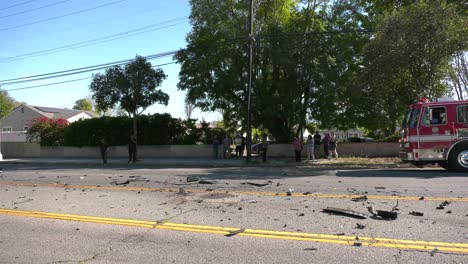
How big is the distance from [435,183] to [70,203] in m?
9.34

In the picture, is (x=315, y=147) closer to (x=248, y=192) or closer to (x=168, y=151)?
(x=168, y=151)

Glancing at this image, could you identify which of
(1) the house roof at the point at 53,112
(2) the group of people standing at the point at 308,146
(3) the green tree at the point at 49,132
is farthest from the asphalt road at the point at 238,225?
(1) the house roof at the point at 53,112

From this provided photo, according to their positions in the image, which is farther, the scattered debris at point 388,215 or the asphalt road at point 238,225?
the scattered debris at point 388,215

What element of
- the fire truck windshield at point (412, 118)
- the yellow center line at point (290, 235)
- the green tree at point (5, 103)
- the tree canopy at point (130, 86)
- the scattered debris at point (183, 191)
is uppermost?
the green tree at point (5, 103)

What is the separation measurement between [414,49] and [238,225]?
16.1 m

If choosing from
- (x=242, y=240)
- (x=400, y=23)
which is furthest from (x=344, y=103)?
(x=242, y=240)

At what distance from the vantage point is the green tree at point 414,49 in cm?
1930

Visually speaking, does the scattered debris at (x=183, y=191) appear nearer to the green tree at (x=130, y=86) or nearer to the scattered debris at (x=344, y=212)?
the scattered debris at (x=344, y=212)

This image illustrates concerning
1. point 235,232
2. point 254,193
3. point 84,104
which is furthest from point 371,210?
point 84,104

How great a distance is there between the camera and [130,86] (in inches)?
1064

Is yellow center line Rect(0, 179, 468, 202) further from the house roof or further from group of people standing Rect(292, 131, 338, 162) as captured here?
the house roof

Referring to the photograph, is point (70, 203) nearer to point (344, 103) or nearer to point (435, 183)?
point (435, 183)

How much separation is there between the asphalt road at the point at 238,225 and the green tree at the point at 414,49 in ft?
33.0

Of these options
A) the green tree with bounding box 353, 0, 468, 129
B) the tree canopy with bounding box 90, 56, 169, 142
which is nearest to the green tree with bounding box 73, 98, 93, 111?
the tree canopy with bounding box 90, 56, 169, 142
